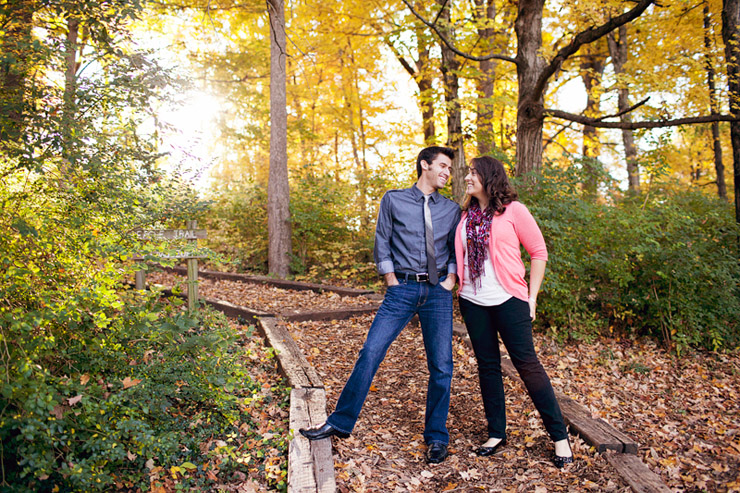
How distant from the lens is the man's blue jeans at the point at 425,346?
3.23m

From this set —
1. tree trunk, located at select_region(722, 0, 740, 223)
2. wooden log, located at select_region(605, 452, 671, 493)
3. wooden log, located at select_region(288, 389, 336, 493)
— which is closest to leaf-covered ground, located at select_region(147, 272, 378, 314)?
wooden log, located at select_region(288, 389, 336, 493)

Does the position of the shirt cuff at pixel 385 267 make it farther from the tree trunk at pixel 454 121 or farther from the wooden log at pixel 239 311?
the tree trunk at pixel 454 121

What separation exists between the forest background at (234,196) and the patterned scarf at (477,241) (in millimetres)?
1728

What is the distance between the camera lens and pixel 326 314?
22.4ft

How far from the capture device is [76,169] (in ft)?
10.5

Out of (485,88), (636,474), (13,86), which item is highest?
(485,88)

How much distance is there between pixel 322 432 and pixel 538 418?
6.06 ft

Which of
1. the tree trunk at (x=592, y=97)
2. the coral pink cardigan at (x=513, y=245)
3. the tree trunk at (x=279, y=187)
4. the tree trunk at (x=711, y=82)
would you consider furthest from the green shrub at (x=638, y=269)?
the tree trunk at (x=279, y=187)

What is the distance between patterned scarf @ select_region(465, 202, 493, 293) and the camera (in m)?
3.17

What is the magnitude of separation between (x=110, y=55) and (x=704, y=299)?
6952 mm

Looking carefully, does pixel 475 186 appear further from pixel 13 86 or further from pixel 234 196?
pixel 234 196

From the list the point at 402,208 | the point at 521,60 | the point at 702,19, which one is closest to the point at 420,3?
the point at 521,60

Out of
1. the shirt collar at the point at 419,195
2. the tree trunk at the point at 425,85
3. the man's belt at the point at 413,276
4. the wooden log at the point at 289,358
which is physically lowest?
the wooden log at the point at 289,358

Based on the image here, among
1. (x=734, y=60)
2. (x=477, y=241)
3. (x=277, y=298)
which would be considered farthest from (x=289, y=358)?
(x=734, y=60)
